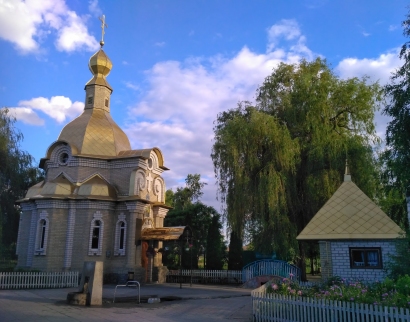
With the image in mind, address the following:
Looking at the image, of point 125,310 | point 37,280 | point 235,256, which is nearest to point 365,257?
point 125,310

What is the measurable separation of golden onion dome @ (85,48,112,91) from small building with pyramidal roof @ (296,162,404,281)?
2046 cm

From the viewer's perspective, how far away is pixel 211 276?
23.7m

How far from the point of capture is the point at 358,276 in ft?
39.6

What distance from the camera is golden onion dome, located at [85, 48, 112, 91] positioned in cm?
2803

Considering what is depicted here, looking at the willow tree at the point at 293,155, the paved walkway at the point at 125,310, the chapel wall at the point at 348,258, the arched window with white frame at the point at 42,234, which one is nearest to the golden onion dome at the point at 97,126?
the arched window with white frame at the point at 42,234

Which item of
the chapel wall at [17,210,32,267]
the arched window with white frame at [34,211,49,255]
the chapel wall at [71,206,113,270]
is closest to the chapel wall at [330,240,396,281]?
the chapel wall at [71,206,113,270]

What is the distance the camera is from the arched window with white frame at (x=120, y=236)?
72.1ft

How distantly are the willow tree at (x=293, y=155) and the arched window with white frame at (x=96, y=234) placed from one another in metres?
7.44

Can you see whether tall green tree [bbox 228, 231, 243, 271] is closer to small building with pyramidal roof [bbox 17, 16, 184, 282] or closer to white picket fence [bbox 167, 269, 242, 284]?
white picket fence [bbox 167, 269, 242, 284]

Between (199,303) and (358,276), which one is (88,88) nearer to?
(199,303)

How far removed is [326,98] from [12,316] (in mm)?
17008

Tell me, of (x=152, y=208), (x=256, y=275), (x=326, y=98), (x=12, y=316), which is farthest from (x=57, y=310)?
(x=326, y=98)

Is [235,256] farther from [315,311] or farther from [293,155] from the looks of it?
[315,311]

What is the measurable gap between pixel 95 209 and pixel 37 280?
5062 millimetres
